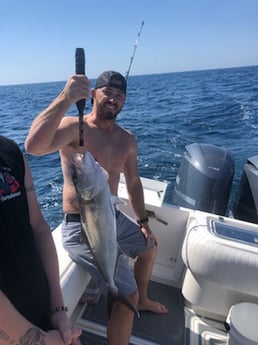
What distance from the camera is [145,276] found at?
2646 millimetres

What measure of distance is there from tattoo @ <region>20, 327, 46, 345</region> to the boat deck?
144 cm

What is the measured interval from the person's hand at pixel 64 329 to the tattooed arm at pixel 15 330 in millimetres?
111

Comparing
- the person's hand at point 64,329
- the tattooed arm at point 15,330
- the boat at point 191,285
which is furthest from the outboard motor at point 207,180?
the tattooed arm at point 15,330

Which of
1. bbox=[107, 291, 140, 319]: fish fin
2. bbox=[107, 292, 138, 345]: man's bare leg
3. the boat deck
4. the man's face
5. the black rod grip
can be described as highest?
the black rod grip

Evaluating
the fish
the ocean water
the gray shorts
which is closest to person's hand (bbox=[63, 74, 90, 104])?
the fish

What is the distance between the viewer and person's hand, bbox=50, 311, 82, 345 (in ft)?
4.04

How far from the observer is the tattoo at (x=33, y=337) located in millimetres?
1030

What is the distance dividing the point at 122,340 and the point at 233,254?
0.97 m

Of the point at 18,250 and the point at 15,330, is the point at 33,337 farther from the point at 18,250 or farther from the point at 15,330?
the point at 18,250

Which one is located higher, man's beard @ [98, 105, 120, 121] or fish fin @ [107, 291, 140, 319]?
man's beard @ [98, 105, 120, 121]

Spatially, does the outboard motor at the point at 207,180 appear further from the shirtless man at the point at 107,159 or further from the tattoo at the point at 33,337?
the tattoo at the point at 33,337

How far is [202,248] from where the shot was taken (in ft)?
7.73

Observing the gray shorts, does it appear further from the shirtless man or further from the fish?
the fish

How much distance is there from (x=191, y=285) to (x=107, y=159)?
1.22 metres
